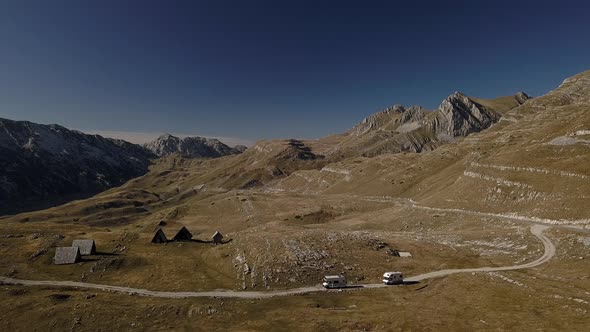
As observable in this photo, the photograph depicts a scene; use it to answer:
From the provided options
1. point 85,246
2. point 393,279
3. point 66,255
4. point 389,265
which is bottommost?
point 393,279

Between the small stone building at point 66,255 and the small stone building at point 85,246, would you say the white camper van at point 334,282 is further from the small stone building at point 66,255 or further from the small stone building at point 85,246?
the small stone building at point 85,246

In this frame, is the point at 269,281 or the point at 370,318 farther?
the point at 269,281

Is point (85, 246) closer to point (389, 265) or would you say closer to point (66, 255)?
point (66, 255)

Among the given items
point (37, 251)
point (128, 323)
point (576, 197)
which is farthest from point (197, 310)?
point (576, 197)

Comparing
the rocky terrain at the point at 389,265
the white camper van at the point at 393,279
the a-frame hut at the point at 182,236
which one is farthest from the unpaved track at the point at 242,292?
the a-frame hut at the point at 182,236

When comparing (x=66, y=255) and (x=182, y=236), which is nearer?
(x=66, y=255)

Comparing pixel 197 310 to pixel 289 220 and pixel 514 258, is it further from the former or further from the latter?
pixel 289 220

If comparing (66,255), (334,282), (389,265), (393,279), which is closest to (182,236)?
(66,255)
